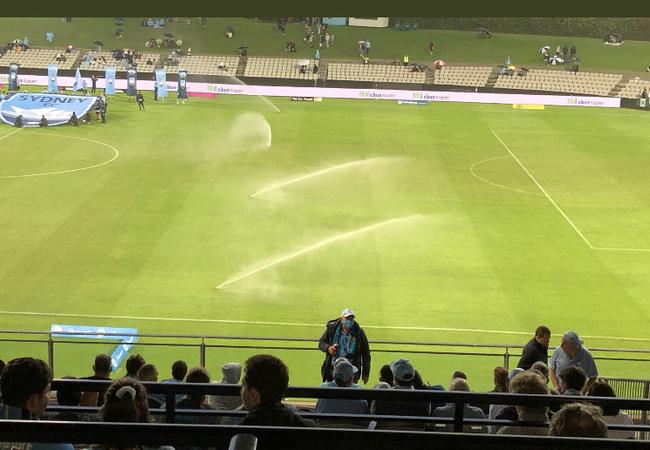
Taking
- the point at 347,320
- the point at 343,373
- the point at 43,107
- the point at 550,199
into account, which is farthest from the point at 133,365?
the point at 43,107

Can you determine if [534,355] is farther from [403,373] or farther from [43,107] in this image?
[43,107]

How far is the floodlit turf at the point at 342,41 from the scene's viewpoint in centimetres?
7950

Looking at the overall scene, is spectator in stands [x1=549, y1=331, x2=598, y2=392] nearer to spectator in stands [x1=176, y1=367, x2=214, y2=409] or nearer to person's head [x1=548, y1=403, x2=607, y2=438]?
spectator in stands [x1=176, y1=367, x2=214, y2=409]

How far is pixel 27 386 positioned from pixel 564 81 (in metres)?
71.3

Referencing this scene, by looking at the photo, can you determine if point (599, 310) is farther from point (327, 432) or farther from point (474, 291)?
point (327, 432)

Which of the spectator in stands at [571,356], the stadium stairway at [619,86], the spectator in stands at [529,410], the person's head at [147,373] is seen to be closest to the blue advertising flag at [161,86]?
the stadium stairway at [619,86]

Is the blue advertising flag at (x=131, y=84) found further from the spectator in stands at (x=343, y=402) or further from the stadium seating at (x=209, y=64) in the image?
the spectator in stands at (x=343, y=402)

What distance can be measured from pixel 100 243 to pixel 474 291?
422 inches

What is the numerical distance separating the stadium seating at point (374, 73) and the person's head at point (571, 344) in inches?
2347

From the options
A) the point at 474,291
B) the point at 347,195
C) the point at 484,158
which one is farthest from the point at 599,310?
the point at 484,158

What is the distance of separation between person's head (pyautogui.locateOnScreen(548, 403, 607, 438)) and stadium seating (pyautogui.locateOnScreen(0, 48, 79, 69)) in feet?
219

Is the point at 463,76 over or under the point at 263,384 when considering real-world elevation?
under

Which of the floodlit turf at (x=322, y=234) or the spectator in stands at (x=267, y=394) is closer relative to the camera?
the spectator in stands at (x=267, y=394)

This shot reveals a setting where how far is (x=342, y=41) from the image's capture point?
83375 mm
